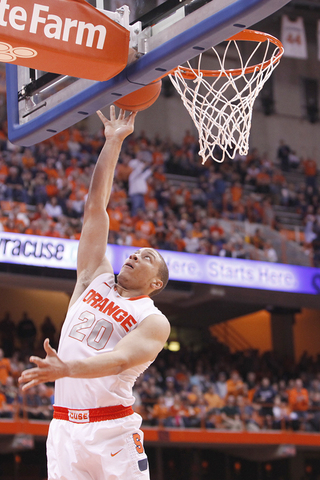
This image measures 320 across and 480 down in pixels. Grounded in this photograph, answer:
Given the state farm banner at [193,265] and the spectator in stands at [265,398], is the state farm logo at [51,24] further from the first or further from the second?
the spectator in stands at [265,398]

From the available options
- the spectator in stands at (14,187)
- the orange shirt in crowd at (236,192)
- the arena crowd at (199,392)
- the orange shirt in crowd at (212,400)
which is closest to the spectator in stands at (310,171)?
the orange shirt in crowd at (236,192)

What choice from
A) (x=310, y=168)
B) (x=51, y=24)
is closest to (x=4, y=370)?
(x=51, y=24)

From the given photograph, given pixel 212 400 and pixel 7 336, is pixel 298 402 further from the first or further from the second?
pixel 7 336

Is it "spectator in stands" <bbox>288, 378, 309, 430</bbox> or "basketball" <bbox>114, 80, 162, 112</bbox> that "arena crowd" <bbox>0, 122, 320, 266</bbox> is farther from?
"basketball" <bbox>114, 80, 162, 112</bbox>

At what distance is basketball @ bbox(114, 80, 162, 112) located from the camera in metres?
3.84

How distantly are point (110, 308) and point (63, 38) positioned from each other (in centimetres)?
135

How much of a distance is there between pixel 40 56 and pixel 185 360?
40.5 feet

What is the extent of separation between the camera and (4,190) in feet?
42.2

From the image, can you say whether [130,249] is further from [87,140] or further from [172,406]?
[87,140]

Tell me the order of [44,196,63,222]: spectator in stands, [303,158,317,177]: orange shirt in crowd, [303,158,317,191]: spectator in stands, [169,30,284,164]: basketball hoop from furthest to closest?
[303,158,317,177]: orange shirt in crowd → [303,158,317,191]: spectator in stands → [44,196,63,222]: spectator in stands → [169,30,284,164]: basketball hoop

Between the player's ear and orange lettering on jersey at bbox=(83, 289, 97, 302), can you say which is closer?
orange lettering on jersey at bbox=(83, 289, 97, 302)

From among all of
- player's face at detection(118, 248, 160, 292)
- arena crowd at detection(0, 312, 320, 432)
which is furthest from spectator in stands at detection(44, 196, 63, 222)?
player's face at detection(118, 248, 160, 292)

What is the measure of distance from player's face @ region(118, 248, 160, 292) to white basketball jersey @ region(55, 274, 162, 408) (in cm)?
13

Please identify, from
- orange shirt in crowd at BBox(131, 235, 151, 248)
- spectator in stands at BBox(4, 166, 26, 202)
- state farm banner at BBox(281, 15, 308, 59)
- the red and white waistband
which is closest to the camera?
the red and white waistband
